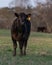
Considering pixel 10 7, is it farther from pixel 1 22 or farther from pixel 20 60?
pixel 20 60

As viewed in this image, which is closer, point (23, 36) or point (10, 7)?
point (23, 36)

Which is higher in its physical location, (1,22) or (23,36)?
(23,36)

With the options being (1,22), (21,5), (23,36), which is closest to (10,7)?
(21,5)

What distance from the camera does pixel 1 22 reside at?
1953 inches

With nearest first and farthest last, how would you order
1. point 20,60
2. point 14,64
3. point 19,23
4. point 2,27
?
point 14,64 → point 20,60 → point 19,23 → point 2,27

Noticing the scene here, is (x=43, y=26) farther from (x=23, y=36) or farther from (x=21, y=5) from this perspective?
(x=23, y=36)

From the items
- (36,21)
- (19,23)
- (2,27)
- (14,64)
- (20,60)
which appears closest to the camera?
(14,64)

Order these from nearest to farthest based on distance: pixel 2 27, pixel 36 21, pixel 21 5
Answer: pixel 2 27 < pixel 36 21 < pixel 21 5

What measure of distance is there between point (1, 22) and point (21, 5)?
9.33m

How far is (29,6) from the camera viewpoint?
58438 mm

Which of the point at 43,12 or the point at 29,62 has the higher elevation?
the point at 29,62

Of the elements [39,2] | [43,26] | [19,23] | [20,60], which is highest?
[19,23]

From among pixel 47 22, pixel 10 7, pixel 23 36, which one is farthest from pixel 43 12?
pixel 23 36

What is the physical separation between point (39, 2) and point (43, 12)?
90.8 inches
